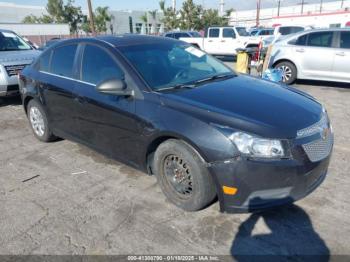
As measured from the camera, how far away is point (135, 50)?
12.3 feet

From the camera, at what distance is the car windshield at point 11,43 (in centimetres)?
834

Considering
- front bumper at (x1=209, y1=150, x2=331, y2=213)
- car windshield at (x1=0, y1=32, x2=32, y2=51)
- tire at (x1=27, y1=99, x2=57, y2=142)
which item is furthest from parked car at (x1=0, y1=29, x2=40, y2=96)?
front bumper at (x1=209, y1=150, x2=331, y2=213)

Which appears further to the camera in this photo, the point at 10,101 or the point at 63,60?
the point at 10,101

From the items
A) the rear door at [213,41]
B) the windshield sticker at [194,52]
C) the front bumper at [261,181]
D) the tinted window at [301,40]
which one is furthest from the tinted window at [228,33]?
the front bumper at [261,181]

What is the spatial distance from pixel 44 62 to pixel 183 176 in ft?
10.1

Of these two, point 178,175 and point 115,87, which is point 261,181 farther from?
point 115,87

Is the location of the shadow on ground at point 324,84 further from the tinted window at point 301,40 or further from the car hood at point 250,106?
the car hood at point 250,106

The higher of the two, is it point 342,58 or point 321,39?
point 321,39

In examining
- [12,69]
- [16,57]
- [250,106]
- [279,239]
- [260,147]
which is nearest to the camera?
[260,147]

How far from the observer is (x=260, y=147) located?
8.66 feet

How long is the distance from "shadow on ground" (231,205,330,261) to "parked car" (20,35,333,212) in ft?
0.98

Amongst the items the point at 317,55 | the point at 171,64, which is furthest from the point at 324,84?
the point at 171,64

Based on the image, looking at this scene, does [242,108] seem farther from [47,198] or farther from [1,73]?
[1,73]

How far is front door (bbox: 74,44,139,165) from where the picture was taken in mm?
3473
